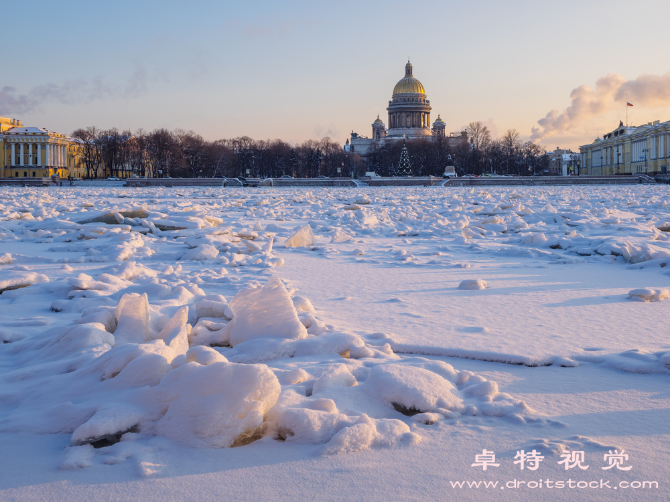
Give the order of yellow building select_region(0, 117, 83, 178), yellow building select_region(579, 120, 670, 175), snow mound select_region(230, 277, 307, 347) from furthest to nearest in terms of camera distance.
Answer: yellow building select_region(0, 117, 83, 178)
yellow building select_region(579, 120, 670, 175)
snow mound select_region(230, 277, 307, 347)

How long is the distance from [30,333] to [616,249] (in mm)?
5837

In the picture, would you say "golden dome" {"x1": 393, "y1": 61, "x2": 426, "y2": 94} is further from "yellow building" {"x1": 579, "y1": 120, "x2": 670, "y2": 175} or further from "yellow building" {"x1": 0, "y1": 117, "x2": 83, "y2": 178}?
"yellow building" {"x1": 0, "y1": 117, "x2": 83, "y2": 178}

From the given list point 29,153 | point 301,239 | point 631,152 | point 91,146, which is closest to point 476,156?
point 631,152

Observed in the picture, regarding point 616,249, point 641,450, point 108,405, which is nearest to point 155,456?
point 108,405

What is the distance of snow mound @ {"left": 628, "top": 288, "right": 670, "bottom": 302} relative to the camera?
4.56m

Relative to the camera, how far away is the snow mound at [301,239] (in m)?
8.20

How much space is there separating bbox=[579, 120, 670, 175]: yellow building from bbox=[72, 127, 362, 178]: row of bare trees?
156 ft

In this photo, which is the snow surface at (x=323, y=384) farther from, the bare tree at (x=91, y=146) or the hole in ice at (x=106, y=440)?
the bare tree at (x=91, y=146)

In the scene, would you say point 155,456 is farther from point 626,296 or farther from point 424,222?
point 424,222

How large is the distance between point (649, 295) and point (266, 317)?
2887 millimetres

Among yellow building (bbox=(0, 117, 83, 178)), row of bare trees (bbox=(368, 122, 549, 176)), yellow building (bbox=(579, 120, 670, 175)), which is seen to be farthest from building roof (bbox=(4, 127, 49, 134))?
yellow building (bbox=(579, 120, 670, 175))

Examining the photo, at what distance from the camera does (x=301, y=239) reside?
8320 millimetres

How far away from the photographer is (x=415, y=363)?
9.89 ft

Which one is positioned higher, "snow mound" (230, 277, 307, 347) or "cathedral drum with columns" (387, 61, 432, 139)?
"cathedral drum with columns" (387, 61, 432, 139)
